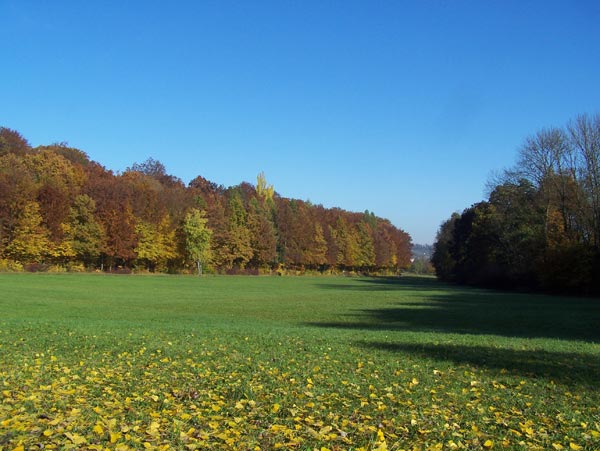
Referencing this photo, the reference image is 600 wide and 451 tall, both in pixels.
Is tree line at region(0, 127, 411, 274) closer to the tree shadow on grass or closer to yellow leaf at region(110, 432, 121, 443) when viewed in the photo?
the tree shadow on grass

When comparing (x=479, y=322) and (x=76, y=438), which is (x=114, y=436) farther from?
(x=479, y=322)

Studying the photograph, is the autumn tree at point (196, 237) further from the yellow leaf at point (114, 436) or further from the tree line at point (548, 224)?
the yellow leaf at point (114, 436)

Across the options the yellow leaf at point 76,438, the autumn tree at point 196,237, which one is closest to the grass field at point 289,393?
the yellow leaf at point 76,438

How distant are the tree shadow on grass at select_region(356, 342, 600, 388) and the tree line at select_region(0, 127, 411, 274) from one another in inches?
2522

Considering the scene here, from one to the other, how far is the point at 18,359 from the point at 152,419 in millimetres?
5023

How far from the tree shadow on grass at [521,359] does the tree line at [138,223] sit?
6406cm

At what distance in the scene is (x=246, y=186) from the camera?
11381 cm

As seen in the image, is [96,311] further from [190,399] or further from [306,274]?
[306,274]

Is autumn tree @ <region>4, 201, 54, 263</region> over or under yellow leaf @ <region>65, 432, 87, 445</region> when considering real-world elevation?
over

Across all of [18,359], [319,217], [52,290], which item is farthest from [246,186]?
[18,359]

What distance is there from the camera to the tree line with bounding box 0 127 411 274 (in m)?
64.4

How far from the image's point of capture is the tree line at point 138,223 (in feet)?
211

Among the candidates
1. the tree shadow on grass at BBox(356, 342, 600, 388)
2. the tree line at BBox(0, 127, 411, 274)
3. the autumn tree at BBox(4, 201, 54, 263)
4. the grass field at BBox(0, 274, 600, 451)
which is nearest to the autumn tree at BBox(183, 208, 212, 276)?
the tree line at BBox(0, 127, 411, 274)

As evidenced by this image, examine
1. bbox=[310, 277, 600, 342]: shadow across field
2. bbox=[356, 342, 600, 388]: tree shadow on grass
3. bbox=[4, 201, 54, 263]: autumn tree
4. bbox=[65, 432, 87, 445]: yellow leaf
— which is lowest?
bbox=[310, 277, 600, 342]: shadow across field
